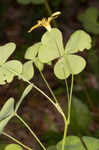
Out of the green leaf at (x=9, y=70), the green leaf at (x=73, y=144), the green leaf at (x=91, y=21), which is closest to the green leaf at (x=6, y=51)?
the green leaf at (x=9, y=70)

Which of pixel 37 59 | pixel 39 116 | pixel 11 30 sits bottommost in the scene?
pixel 39 116

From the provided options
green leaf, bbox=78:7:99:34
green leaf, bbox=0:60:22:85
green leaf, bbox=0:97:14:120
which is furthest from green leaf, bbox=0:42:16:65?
green leaf, bbox=78:7:99:34

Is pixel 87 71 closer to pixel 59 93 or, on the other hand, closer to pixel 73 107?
pixel 59 93

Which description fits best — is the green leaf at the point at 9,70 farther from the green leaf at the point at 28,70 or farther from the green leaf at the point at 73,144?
the green leaf at the point at 73,144

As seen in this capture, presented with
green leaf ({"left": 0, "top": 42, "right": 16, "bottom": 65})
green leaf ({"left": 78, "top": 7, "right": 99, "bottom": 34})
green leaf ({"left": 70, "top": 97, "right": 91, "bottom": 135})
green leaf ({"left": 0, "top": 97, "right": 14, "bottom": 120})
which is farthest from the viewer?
green leaf ({"left": 70, "top": 97, "right": 91, "bottom": 135})

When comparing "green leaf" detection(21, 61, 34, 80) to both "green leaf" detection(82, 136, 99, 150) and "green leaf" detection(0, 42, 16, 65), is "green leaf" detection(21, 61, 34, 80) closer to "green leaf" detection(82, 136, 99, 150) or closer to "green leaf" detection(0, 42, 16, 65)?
"green leaf" detection(0, 42, 16, 65)

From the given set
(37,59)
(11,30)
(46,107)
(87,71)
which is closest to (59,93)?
(46,107)
